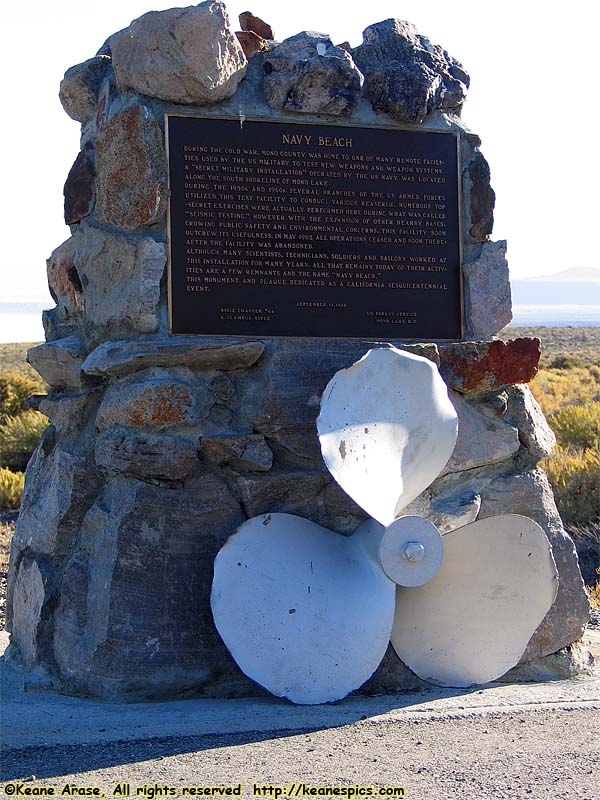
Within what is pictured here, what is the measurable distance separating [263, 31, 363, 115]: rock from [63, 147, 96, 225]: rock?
87 cm

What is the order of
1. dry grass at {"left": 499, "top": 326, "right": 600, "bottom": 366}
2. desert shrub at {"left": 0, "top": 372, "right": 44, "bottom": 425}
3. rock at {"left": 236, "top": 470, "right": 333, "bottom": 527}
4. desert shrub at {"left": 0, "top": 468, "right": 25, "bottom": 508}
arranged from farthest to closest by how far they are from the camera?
dry grass at {"left": 499, "top": 326, "right": 600, "bottom": 366}
desert shrub at {"left": 0, "top": 372, "right": 44, "bottom": 425}
desert shrub at {"left": 0, "top": 468, "right": 25, "bottom": 508}
rock at {"left": 236, "top": 470, "right": 333, "bottom": 527}

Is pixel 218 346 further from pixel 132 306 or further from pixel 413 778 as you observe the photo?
pixel 413 778

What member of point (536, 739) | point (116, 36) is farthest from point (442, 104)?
point (536, 739)

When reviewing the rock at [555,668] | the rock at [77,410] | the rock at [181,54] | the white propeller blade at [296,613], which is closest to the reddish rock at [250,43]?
the rock at [181,54]

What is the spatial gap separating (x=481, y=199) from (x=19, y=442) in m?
Result: 7.61

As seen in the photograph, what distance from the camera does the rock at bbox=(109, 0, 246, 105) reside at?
448cm

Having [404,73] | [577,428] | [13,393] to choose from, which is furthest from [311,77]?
[13,393]

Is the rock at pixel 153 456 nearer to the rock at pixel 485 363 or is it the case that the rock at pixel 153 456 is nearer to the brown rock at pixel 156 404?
the brown rock at pixel 156 404

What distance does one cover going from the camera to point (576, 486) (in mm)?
8984

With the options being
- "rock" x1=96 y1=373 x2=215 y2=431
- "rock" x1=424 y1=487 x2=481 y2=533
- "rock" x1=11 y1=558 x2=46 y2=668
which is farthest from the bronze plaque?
"rock" x1=11 y1=558 x2=46 y2=668

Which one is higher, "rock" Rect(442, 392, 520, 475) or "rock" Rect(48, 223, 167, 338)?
"rock" Rect(48, 223, 167, 338)

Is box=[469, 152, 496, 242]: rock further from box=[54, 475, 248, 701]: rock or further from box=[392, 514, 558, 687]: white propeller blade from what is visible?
box=[54, 475, 248, 701]: rock

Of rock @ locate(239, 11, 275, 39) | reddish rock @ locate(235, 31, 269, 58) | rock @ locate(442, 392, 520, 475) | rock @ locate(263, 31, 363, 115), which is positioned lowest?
rock @ locate(442, 392, 520, 475)

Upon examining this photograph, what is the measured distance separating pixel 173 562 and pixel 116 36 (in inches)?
93.4
